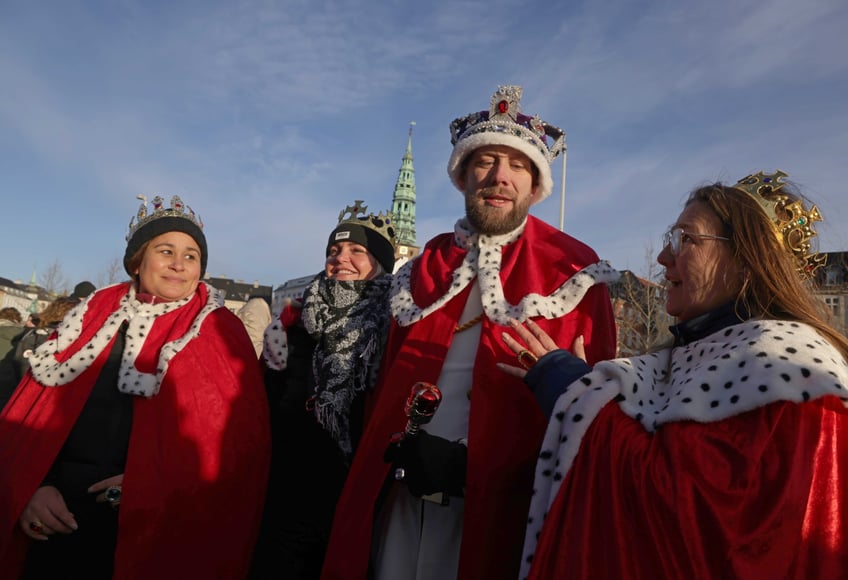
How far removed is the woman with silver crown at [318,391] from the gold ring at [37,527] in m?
1.10

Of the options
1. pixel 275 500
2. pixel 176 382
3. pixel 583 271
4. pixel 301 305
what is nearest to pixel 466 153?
pixel 583 271

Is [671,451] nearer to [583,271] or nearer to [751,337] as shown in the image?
[751,337]

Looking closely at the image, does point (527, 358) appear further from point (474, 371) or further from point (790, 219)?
point (790, 219)

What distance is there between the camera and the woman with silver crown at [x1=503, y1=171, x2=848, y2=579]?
61.2 inches

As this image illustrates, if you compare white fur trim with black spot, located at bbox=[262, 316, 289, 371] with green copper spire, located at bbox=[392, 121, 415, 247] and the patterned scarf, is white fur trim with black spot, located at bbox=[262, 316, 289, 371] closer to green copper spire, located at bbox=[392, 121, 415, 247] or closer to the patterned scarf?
the patterned scarf

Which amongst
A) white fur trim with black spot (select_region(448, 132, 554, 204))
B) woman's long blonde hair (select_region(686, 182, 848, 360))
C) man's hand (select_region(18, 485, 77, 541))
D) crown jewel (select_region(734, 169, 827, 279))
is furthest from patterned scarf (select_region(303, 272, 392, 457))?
crown jewel (select_region(734, 169, 827, 279))

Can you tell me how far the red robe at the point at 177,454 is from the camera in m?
2.92

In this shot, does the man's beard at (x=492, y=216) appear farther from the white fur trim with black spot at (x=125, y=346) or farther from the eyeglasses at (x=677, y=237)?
the white fur trim with black spot at (x=125, y=346)

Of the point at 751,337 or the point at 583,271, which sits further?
→ the point at 583,271

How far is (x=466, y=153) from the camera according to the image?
3.11 m

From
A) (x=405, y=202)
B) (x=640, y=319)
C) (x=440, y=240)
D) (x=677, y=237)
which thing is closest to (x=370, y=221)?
(x=440, y=240)

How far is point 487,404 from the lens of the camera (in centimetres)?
243

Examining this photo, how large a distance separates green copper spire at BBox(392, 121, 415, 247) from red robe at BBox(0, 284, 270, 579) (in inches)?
3046

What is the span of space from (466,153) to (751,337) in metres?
1.77
